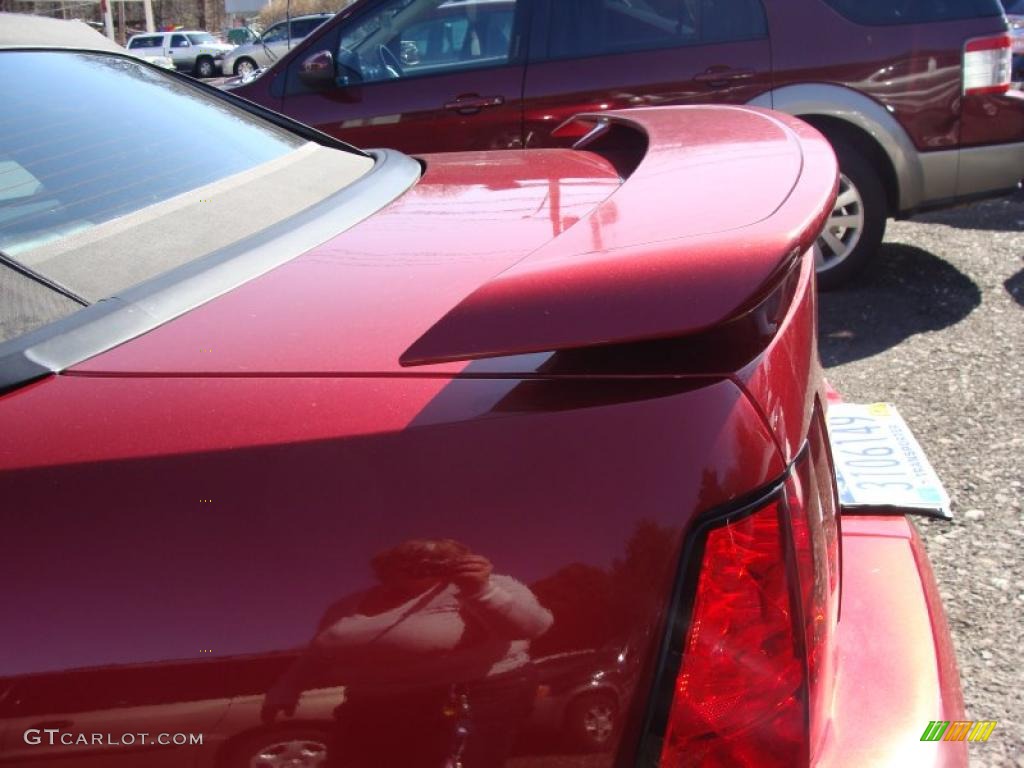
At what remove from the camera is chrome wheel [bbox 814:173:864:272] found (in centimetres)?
509

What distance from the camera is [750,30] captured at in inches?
199

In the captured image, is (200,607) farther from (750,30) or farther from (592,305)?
(750,30)

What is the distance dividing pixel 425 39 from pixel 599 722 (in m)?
4.80

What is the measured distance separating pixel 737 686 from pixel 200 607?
57 centimetres

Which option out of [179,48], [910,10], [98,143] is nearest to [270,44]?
[179,48]

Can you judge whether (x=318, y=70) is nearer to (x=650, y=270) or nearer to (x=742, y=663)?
(x=650, y=270)

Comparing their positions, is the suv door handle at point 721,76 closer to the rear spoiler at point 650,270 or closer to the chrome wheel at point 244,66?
the rear spoiler at point 650,270

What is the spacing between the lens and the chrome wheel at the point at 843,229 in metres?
5.09

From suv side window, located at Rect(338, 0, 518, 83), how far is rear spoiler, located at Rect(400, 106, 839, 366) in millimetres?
4033

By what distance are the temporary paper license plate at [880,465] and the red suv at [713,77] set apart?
2250 mm

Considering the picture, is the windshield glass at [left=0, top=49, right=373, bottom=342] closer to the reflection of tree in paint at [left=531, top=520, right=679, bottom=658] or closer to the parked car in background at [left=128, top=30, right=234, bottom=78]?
the reflection of tree in paint at [left=531, top=520, right=679, bottom=658]

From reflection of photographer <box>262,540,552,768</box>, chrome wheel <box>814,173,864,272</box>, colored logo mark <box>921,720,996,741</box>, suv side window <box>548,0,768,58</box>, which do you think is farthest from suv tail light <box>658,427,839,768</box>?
suv side window <box>548,0,768,58</box>

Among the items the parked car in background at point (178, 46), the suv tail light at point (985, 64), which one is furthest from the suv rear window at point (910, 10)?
the parked car in background at point (178, 46)

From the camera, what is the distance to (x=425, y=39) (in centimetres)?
533
